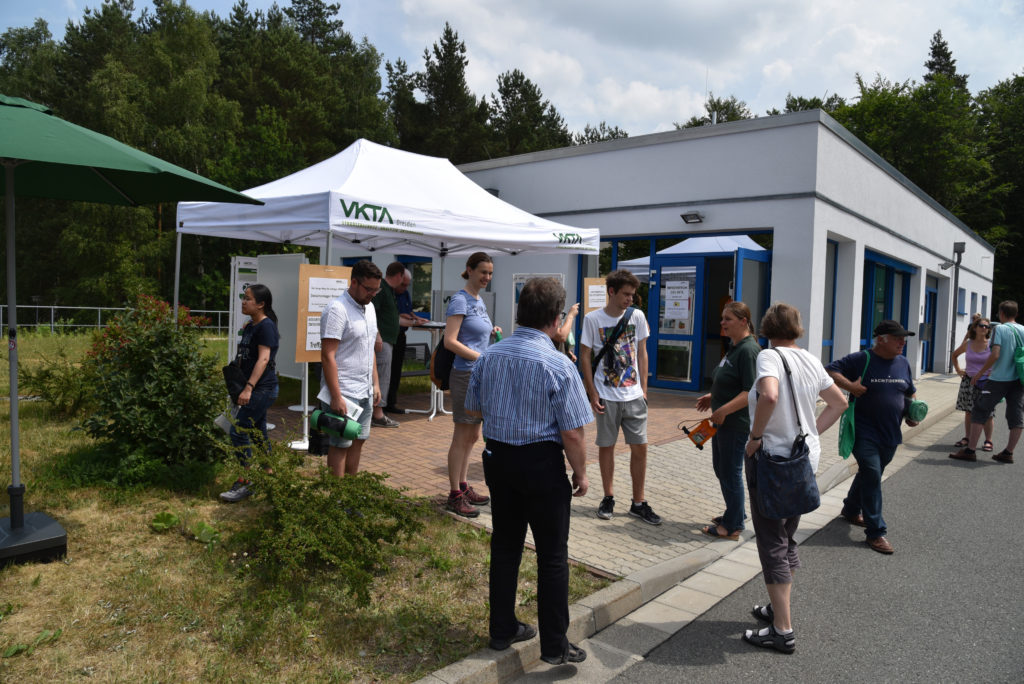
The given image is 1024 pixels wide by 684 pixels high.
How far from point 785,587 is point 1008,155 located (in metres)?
49.5

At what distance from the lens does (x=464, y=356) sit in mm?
5059

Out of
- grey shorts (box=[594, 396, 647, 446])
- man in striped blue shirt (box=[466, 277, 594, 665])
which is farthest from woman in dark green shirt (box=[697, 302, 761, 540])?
man in striped blue shirt (box=[466, 277, 594, 665])

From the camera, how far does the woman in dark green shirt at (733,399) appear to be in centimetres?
455

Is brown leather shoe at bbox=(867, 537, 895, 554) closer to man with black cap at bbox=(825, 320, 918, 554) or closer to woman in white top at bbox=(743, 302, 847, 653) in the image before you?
man with black cap at bbox=(825, 320, 918, 554)

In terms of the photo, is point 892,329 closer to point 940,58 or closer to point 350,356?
point 350,356

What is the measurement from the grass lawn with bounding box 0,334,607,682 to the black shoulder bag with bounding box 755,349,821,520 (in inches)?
44.8

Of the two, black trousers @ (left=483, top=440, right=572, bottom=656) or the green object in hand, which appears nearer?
black trousers @ (left=483, top=440, right=572, bottom=656)

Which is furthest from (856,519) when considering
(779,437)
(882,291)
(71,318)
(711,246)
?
(71,318)

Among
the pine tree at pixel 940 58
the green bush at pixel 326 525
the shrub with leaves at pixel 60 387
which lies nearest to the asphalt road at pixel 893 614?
the green bush at pixel 326 525

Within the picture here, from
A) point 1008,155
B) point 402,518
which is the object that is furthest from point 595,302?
point 1008,155

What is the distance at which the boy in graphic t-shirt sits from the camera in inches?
201

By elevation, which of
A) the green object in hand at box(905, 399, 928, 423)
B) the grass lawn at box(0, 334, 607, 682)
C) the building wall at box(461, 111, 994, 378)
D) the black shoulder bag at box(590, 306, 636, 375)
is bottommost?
the grass lawn at box(0, 334, 607, 682)

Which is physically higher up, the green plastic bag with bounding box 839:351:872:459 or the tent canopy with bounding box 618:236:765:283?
the tent canopy with bounding box 618:236:765:283

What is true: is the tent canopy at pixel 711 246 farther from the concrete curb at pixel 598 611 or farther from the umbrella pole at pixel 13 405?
the umbrella pole at pixel 13 405
